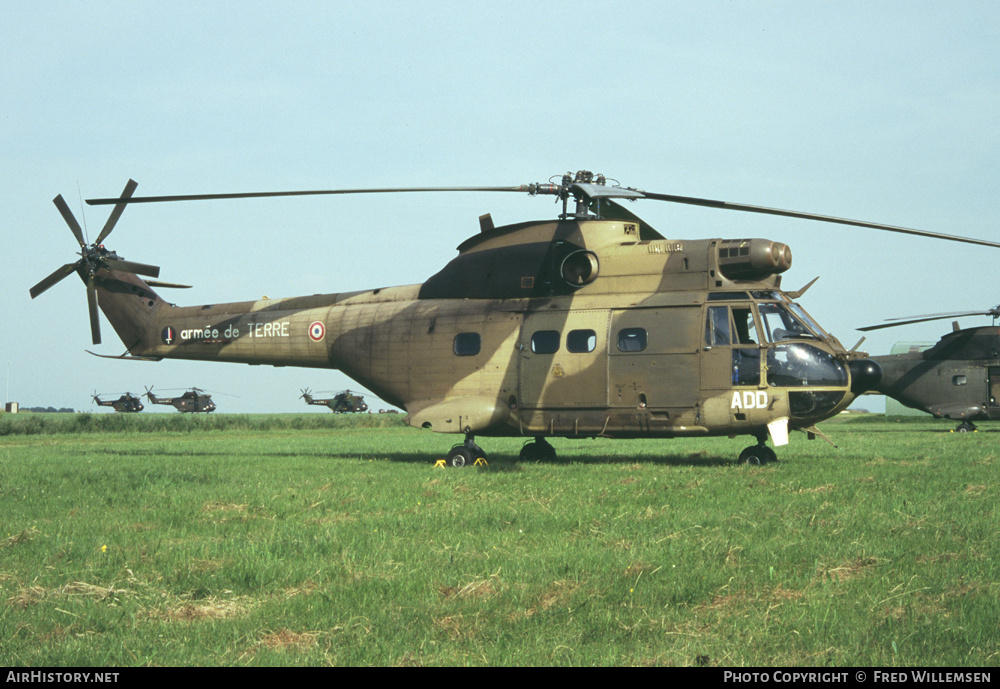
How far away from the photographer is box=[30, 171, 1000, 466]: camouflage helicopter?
15977 mm

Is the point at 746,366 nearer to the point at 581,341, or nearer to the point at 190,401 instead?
the point at 581,341

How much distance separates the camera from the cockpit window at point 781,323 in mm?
15969

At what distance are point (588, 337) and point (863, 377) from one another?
5.15 meters

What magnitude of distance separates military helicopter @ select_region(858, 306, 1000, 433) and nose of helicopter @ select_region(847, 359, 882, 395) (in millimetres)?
20038

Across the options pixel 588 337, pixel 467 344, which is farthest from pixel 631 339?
pixel 467 344

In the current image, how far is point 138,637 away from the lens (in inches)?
239

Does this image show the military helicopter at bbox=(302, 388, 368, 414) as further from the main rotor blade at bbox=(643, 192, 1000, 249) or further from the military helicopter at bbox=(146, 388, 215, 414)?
the main rotor blade at bbox=(643, 192, 1000, 249)

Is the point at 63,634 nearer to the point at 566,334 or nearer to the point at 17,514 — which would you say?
the point at 17,514

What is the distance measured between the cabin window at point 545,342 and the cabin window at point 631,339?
1338 millimetres

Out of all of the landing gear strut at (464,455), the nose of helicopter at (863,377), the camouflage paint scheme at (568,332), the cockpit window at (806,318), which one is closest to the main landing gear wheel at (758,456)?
the camouflage paint scheme at (568,332)

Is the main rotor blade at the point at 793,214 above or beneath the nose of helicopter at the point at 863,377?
above

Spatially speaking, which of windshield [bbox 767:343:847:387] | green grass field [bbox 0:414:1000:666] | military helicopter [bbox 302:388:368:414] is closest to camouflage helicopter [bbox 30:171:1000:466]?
windshield [bbox 767:343:847:387]

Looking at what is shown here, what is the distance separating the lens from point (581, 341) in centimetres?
1728

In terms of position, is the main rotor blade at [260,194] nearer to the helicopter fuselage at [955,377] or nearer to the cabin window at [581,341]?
the cabin window at [581,341]
